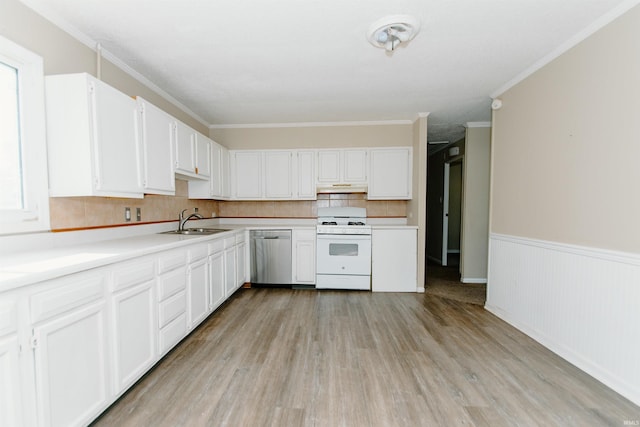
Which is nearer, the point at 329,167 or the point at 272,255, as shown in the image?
the point at 272,255

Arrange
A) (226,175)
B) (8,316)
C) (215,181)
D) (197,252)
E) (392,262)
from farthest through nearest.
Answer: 1. (226,175)
2. (392,262)
3. (215,181)
4. (197,252)
5. (8,316)

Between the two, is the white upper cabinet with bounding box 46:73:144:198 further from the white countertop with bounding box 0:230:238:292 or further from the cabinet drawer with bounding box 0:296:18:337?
the cabinet drawer with bounding box 0:296:18:337

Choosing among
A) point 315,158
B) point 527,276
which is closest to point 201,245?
point 315,158

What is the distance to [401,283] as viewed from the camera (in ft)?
12.1

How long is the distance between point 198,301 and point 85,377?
112cm

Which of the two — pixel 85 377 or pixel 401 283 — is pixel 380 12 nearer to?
pixel 85 377

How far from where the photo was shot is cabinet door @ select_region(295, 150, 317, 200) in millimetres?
4043

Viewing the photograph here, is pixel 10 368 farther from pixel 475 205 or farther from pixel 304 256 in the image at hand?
pixel 475 205

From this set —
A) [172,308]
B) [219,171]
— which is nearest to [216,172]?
[219,171]

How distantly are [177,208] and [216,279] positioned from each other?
1.07m

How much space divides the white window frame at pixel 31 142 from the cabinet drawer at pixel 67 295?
646mm

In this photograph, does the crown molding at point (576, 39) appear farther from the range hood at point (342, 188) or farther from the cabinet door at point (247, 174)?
the cabinet door at point (247, 174)

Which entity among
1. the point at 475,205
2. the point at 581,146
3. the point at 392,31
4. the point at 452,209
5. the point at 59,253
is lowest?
the point at 59,253

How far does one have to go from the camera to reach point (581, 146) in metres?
1.97
